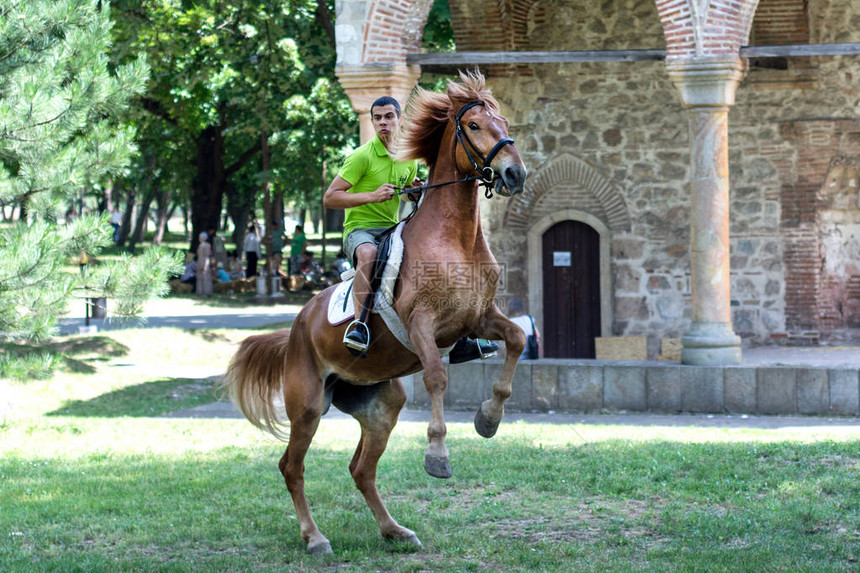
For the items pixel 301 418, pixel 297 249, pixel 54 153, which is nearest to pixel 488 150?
pixel 301 418

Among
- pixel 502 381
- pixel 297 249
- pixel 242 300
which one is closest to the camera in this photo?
pixel 502 381

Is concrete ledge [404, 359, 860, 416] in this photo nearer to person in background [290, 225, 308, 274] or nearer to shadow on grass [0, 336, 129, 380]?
shadow on grass [0, 336, 129, 380]

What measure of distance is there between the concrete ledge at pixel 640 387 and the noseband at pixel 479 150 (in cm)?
715

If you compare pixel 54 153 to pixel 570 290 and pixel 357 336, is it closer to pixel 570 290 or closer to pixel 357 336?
pixel 357 336

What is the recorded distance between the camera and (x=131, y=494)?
795 centimetres

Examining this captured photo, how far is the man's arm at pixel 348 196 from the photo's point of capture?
6.03m

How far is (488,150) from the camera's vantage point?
541 cm

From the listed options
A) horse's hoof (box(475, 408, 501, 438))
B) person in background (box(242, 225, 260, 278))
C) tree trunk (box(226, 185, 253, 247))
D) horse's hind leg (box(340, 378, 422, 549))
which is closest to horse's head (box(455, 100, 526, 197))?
horse's hoof (box(475, 408, 501, 438))

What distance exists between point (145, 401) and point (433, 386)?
32.9 feet

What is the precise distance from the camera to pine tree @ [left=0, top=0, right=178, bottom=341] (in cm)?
935

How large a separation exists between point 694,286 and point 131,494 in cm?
800

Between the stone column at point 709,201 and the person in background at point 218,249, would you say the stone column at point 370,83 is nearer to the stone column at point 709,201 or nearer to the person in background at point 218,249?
the stone column at point 709,201

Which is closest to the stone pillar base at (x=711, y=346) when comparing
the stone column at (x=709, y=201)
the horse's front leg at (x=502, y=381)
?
the stone column at (x=709, y=201)

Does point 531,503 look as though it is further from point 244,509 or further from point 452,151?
point 452,151
